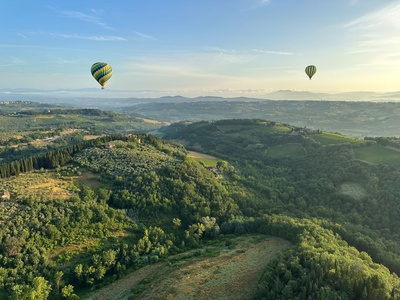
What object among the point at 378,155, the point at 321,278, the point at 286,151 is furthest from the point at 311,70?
the point at 321,278

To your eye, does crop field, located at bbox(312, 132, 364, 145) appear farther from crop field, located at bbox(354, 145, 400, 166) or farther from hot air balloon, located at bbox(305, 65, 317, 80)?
hot air balloon, located at bbox(305, 65, 317, 80)

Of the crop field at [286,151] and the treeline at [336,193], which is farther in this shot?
the crop field at [286,151]

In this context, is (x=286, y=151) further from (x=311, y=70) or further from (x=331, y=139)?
(x=311, y=70)

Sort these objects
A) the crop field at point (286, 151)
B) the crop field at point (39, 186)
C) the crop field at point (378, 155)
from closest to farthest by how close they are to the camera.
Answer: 1. the crop field at point (39, 186)
2. the crop field at point (378, 155)
3. the crop field at point (286, 151)

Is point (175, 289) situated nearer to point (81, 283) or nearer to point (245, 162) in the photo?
point (81, 283)

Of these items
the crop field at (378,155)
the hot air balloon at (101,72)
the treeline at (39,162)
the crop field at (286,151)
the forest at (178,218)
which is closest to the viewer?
the forest at (178,218)

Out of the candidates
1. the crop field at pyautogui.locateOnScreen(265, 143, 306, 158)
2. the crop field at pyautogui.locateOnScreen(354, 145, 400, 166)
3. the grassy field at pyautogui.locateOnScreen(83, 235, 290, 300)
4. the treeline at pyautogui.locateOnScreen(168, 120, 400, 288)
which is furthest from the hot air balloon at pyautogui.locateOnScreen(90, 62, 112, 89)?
the crop field at pyautogui.locateOnScreen(354, 145, 400, 166)

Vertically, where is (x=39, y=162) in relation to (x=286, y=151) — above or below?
above

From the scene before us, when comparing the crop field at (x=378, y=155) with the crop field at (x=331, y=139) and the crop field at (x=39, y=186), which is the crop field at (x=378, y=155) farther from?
the crop field at (x=39, y=186)

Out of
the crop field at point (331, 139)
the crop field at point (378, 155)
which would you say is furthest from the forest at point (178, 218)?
the crop field at point (331, 139)
